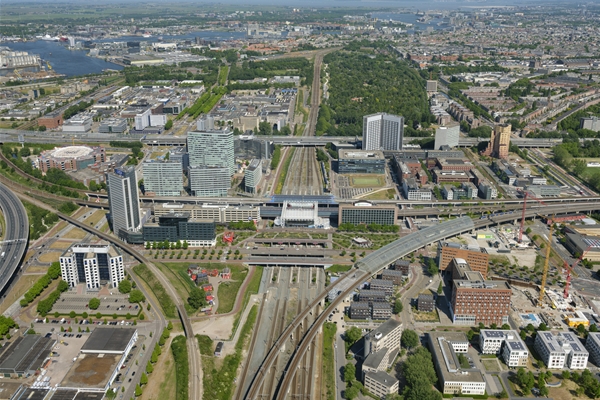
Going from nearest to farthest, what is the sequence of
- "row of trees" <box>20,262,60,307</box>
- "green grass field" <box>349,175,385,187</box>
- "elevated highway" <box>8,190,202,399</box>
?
"elevated highway" <box>8,190,202,399</box> → "row of trees" <box>20,262,60,307</box> → "green grass field" <box>349,175,385,187</box>

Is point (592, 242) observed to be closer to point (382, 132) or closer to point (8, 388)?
point (382, 132)

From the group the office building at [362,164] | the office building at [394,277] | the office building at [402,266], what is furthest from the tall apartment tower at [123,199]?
the office building at [362,164]

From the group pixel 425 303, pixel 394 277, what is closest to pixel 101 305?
pixel 394 277

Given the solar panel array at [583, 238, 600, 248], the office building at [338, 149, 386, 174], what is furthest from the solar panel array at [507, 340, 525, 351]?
the office building at [338, 149, 386, 174]

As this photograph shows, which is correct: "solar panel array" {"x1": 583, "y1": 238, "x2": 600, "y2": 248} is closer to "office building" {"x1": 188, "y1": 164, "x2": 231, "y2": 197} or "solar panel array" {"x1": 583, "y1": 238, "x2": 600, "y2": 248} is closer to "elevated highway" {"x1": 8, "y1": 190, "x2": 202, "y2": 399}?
"elevated highway" {"x1": 8, "y1": 190, "x2": 202, "y2": 399}

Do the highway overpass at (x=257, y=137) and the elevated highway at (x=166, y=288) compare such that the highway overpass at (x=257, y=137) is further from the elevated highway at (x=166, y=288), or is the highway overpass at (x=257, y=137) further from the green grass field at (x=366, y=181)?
the elevated highway at (x=166, y=288)
